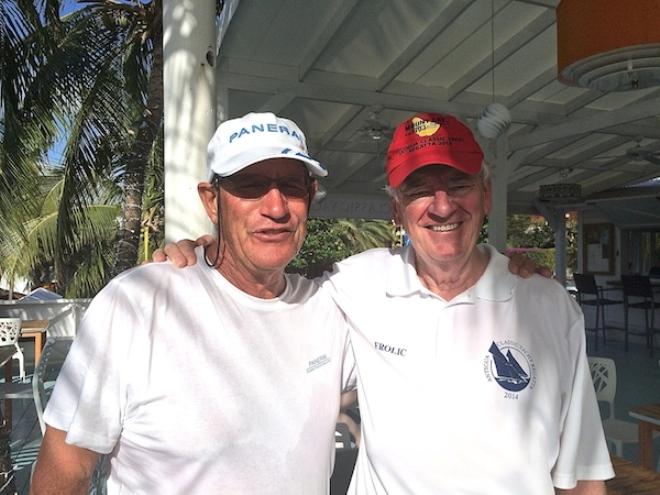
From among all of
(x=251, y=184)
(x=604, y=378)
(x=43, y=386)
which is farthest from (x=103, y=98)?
(x=604, y=378)

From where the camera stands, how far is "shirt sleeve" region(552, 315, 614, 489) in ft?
4.98

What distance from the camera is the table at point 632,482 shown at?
2029 mm

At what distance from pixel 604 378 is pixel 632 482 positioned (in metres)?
2.25

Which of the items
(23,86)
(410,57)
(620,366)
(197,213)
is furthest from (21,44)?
(620,366)

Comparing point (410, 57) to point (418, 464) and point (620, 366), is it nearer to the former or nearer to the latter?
point (418, 464)

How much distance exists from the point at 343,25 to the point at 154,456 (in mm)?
4952

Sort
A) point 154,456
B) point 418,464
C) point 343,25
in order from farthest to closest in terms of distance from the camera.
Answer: point 343,25, point 418,464, point 154,456

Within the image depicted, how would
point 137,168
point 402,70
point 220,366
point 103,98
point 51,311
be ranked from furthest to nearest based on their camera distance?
point 51,311 → point 103,98 → point 137,168 → point 402,70 → point 220,366

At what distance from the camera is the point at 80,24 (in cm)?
793

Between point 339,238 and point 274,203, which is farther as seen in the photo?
point 339,238

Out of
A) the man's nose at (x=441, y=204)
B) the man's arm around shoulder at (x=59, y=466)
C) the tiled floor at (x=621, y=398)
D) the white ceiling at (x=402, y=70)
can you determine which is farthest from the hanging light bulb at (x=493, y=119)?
the man's arm around shoulder at (x=59, y=466)

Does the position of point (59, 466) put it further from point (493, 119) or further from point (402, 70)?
point (402, 70)

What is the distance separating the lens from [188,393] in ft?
4.58

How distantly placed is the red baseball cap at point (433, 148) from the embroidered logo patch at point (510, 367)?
54 centimetres
